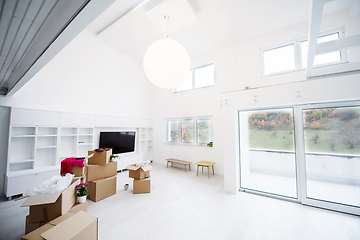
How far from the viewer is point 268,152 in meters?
3.47

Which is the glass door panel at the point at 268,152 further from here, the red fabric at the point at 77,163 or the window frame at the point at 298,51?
the red fabric at the point at 77,163

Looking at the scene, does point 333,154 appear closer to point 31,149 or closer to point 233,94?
point 233,94

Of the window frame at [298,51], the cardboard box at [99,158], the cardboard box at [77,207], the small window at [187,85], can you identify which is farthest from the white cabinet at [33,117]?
the window frame at [298,51]

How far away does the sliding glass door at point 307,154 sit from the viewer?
2740mm

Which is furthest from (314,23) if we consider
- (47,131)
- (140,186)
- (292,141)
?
(47,131)

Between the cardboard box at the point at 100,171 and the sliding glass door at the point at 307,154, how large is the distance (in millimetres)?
3176

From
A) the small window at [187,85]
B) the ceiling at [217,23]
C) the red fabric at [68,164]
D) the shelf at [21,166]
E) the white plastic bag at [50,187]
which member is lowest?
the shelf at [21,166]

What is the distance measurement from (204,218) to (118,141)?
4.03 m

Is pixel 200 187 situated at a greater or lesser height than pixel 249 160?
lesser

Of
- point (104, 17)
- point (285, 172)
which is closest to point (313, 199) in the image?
point (285, 172)

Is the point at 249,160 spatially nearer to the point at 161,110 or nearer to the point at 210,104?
the point at 210,104

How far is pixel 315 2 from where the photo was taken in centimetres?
108

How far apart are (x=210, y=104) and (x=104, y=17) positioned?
13.9 feet

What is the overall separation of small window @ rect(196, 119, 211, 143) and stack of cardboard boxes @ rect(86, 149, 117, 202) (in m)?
3.30
